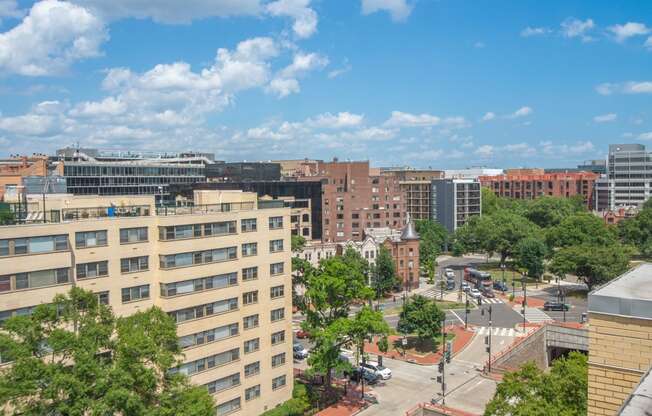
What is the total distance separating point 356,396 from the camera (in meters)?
52.0

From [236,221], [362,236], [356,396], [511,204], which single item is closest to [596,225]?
[362,236]

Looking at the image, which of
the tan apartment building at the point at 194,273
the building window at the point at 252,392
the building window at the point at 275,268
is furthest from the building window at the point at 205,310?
the building window at the point at 252,392

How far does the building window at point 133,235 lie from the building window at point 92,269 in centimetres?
213

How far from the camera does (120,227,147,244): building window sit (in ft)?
128

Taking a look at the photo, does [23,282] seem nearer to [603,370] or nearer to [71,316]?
[71,316]

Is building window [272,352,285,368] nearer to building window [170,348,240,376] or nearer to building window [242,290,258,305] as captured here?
building window [170,348,240,376]

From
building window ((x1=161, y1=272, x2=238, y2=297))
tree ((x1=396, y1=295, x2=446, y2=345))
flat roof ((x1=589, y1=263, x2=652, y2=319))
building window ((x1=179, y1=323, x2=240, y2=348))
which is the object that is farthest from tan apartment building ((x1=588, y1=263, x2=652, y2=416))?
tree ((x1=396, y1=295, x2=446, y2=345))

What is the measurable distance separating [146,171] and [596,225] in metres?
109

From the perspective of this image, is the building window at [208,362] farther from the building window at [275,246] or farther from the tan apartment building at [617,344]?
the tan apartment building at [617,344]

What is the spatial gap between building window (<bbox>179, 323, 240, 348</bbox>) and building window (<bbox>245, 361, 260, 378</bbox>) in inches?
127

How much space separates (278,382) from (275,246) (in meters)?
11.8

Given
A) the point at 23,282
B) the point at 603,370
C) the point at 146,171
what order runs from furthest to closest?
the point at 146,171, the point at 23,282, the point at 603,370

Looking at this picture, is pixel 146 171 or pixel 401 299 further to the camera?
pixel 146 171

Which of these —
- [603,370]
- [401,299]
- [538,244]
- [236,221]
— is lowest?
[401,299]
